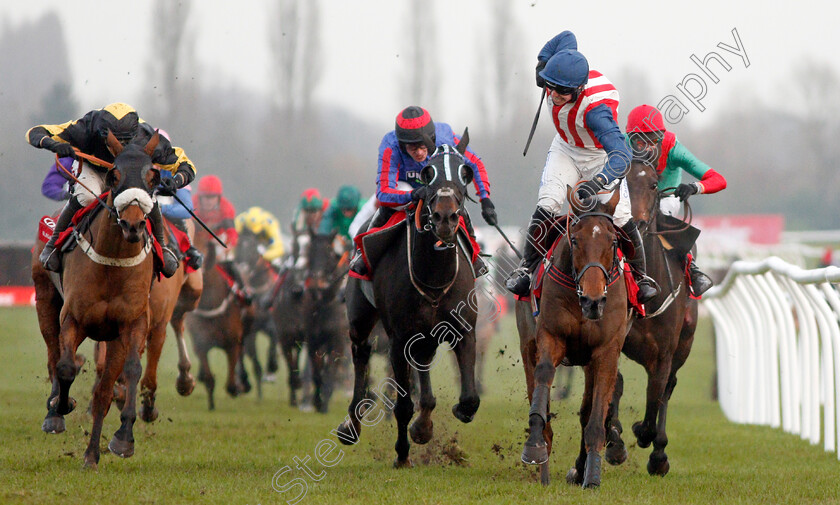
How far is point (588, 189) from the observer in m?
5.65

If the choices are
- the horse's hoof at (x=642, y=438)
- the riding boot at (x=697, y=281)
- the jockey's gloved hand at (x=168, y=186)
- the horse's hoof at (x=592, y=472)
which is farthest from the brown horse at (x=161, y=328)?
the riding boot at (x=697, y=281)

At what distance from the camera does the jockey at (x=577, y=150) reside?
229 inches

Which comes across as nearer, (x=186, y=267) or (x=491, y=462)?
(x=491, y=462)

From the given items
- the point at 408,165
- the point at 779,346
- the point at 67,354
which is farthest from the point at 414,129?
the point at 779,346

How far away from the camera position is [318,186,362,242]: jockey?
11.1 m

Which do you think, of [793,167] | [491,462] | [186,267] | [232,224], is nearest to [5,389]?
[232,224]

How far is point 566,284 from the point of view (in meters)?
5.73

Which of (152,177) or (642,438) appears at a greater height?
(152,177)

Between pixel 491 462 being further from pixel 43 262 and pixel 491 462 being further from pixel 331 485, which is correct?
pixel 43 262

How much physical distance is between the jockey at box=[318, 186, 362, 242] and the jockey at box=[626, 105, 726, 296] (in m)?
4.11

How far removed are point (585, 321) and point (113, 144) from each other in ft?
9.69

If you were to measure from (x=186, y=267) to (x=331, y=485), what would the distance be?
3449 mm

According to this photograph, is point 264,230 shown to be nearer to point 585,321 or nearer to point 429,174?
point 429,174

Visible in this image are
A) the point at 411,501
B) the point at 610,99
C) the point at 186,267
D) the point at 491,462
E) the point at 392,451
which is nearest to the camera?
the point at 411,501
